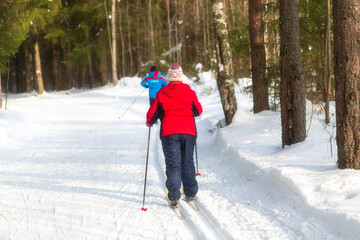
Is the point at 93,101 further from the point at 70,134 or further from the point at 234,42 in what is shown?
the point at 234,42

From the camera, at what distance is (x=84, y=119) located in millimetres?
15609

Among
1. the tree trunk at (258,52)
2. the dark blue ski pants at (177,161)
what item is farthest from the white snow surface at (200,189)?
the tree trunk at (258,52)

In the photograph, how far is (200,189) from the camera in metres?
6.02

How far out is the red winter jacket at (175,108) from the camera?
203 inches

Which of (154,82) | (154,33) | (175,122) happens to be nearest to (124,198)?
(175,122)

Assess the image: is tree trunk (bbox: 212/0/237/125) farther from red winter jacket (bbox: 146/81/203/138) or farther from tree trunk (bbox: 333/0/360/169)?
tree trunk (bbox: 333/0/360/169)

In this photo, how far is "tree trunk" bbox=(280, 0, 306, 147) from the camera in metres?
6.68

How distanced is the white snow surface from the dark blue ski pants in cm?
30

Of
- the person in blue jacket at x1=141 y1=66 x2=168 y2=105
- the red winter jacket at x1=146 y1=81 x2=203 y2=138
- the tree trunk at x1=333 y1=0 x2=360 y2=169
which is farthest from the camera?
the person in blue jacket at x1=141 y1=66 x2=168 y2=105

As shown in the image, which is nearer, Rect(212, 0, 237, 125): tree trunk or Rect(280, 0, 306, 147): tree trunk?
Rect(280, 0, 306, 147): tree trunk

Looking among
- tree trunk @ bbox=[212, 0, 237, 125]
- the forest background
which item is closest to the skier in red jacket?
tree trunk @ bbox=[212, 0, 237, 125]

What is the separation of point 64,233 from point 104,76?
34.5 m

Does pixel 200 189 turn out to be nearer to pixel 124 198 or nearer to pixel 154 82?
pixel 124 198

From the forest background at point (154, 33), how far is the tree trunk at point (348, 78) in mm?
4133
